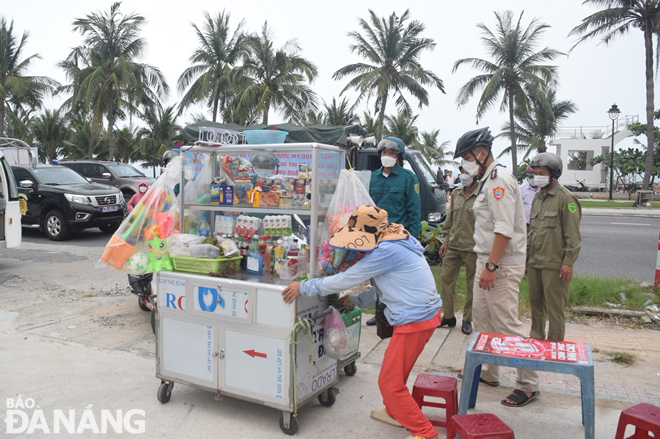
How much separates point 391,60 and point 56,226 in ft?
66.1

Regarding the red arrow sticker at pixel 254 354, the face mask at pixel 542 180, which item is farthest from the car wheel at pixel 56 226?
the face mask at pixel 542 180

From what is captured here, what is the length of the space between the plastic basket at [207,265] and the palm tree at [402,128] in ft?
104

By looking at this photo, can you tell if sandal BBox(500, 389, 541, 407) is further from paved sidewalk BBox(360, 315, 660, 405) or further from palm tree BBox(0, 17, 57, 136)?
palm tree BBox(0, 17, 57, 136)

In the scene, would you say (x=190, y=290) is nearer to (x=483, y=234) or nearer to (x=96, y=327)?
(x=483, y=234)

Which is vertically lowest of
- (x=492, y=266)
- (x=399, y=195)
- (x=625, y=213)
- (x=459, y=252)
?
(x=625, y=213)

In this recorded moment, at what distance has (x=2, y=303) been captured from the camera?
21.3 feet

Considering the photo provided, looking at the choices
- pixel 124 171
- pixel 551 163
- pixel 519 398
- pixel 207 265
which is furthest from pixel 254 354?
pixel 124 171

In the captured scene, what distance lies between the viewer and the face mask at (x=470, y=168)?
394 centimetres

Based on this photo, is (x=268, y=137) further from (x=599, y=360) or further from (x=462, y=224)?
(x=599, y=360)

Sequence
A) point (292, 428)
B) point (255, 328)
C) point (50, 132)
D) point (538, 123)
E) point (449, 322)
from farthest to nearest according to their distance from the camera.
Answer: point (50, 132) < point (538, 123) < point (449, 322) < point (255, 328) < point (292, 428)

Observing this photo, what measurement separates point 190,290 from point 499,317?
226 centimetres

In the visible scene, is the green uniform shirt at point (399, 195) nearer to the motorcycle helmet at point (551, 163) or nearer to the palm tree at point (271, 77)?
the motorcycle helmet at point (551, 163)

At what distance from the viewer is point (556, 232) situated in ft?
12.8

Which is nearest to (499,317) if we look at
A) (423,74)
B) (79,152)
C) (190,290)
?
(190,290)
